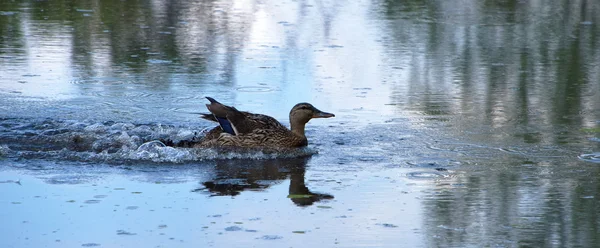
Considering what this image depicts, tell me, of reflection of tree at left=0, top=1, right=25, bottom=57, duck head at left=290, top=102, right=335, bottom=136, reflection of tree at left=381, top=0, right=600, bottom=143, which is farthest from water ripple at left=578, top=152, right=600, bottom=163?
reflection of tree at left=0, top=1, right=25, bottom=57

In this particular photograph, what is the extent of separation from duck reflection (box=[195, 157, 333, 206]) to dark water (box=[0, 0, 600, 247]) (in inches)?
1.2

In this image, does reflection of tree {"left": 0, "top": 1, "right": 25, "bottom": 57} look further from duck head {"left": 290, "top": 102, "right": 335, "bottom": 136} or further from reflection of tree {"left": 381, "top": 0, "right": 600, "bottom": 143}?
duck head {"left": 290, "top": 102, "right": 335, "bottom": 136}

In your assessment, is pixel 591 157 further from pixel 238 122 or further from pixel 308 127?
pixel 238 122

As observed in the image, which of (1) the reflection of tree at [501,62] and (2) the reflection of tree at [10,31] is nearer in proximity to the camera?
(1) the reflection of tree at [501,62]

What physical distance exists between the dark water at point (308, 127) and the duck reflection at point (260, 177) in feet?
0.10

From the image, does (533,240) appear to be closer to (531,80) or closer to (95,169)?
(95,169)

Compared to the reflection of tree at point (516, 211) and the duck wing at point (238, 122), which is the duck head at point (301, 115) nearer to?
the duck wing at point (238, 122)

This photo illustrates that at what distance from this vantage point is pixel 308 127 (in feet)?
31.3

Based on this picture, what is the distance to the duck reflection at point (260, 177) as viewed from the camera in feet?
22.9

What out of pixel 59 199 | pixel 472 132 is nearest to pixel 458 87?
pixel 472 132

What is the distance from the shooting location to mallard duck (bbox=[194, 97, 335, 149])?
8625 millimetres

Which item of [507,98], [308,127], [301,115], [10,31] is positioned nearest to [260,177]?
[301,115]

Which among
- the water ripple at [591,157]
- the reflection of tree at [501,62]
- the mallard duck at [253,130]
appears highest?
the mallard duck at [253,130]

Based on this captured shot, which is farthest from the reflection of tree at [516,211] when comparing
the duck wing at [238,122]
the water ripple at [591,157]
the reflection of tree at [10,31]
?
the reflection of tree at [10,31]
